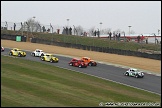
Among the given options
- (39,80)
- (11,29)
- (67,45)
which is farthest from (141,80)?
(11,29)

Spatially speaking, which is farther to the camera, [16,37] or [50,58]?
[16,37]

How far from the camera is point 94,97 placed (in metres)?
17.4

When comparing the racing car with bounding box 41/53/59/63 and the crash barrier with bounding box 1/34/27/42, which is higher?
the crash barrier with bounding box 1/34/27/42

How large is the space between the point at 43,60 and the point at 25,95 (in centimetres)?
1916

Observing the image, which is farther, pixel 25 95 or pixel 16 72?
pixel 16 72

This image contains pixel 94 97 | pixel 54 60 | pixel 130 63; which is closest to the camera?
pixel 94 97

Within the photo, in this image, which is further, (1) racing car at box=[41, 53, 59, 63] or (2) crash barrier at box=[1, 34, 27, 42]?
(2) crash barrier at box=[1, 34, 27, 42]

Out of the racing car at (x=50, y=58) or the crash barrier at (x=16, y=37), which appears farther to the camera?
the crash barrier at (x=16, y=37)

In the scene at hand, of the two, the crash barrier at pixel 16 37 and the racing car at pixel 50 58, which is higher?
the crash barrier at pixel 16 37

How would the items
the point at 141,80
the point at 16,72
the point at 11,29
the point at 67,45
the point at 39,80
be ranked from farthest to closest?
the point at 11,29 → the point at 67,45 → the point at 141,80 → the point at 16,72 → the point at 39,80

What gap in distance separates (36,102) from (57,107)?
1.40 meters

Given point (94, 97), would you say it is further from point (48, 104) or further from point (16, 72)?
point (16, 72)

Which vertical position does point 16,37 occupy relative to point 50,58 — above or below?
above

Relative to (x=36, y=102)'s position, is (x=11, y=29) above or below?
above
